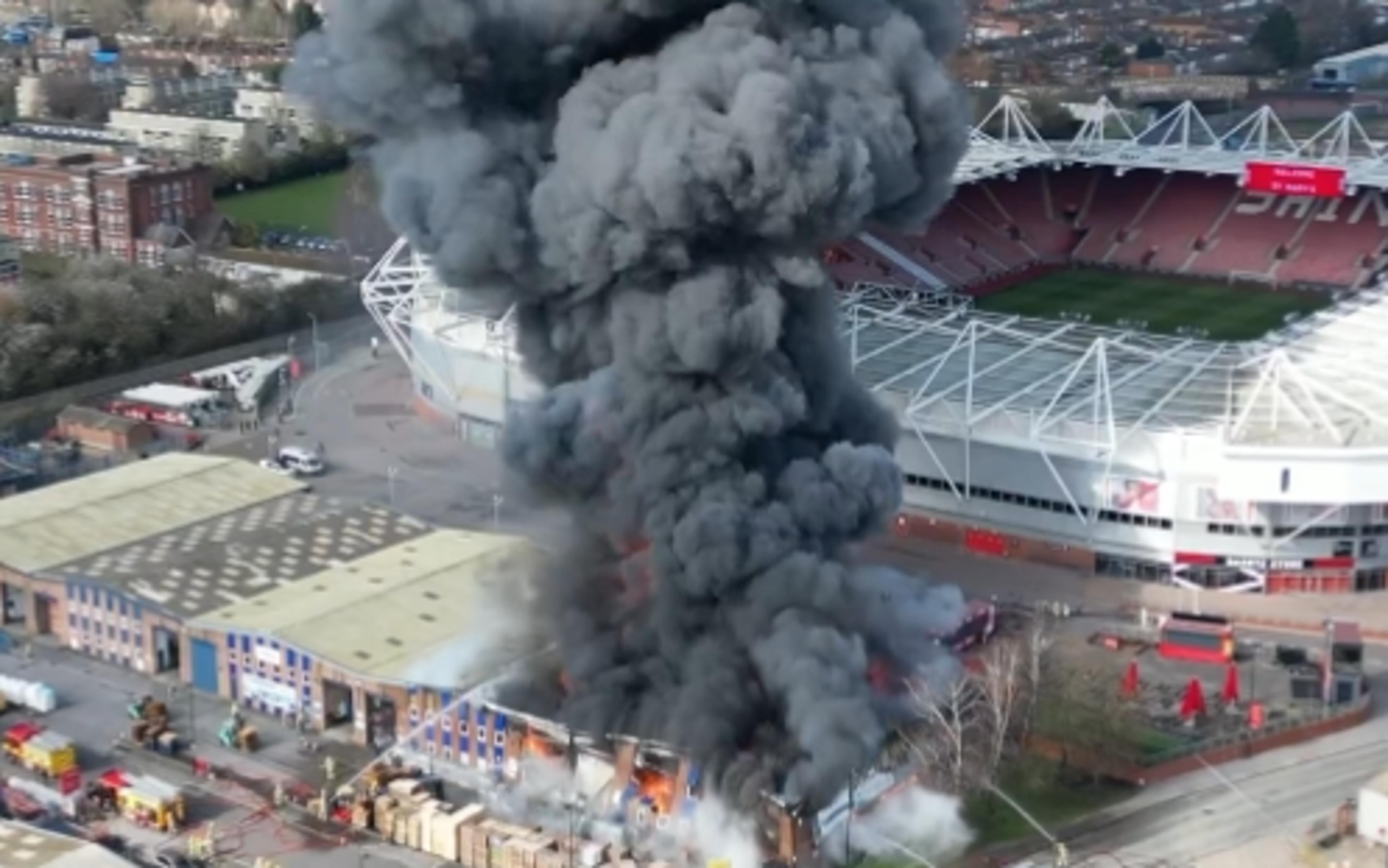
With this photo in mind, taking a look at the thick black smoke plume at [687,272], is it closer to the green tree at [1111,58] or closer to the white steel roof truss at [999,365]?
the white steel roof truss at [999,365]

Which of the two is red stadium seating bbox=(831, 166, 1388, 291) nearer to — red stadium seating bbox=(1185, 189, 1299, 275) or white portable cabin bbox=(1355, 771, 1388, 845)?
red stadium seating bbox=(1185, 189, 1299, 275)

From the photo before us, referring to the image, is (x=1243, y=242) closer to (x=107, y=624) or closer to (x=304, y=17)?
(x=107, y=624)

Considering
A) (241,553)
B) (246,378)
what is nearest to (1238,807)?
(241,553)

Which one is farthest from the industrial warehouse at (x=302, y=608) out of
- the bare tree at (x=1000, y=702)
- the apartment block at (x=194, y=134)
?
the apartment block at (x=194, y=134)

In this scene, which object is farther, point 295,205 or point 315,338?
point 295,205

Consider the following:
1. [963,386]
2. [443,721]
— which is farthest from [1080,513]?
[443,721]

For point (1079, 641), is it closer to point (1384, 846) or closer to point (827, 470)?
point (1384, 846)
